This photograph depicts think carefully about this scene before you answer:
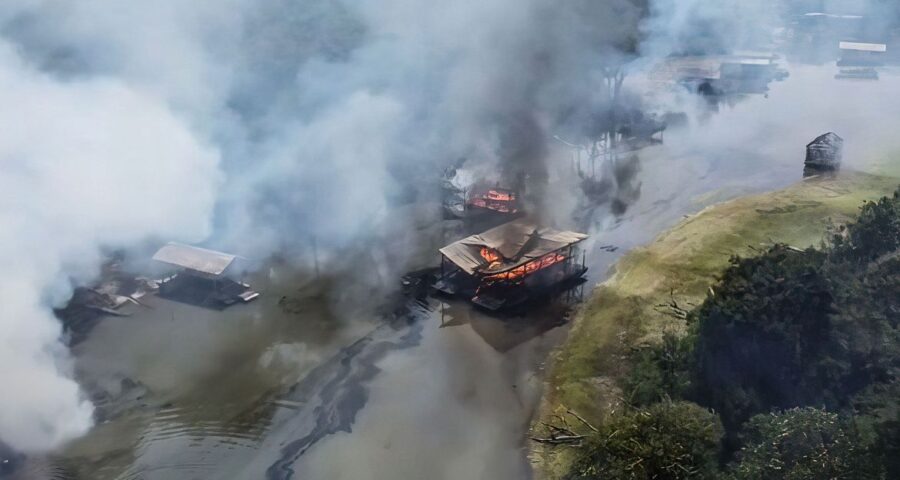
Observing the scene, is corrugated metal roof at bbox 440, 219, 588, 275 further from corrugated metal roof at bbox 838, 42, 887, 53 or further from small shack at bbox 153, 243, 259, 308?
corrugated metal roof at bbox 838, 42, 887, 53

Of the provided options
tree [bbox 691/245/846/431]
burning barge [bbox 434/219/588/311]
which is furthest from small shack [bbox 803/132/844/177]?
tree [bbox 691/245/846/431]

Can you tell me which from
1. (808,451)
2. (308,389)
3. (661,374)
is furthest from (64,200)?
(808,451)

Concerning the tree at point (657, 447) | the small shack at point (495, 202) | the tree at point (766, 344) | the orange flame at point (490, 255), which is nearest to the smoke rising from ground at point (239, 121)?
the small shack at point (495, 202)

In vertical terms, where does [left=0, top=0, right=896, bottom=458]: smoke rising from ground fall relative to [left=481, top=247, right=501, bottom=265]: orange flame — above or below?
above

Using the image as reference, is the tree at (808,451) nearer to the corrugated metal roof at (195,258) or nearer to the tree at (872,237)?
the tree at (872,237)

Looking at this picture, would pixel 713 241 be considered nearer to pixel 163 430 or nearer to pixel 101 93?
pixel 163 430

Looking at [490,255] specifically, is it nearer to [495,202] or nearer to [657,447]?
[495,202]

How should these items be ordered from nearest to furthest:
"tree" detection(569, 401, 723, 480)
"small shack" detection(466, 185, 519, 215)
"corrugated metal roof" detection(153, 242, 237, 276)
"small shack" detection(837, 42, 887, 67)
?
1. "tree" detection(569, 401, 723, 480)
2. "corrugated metal roof" detection(153, 242, 237, 276)
3. "small shack" detection(466, 185, 519, 215)
4. "small shack" detection(837, 42, 887, 67)

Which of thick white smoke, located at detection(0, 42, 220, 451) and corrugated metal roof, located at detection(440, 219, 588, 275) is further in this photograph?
corrugated metal roof, located at detection(440, 219, 588, 275)
